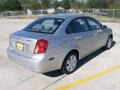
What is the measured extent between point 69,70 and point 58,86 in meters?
0.91

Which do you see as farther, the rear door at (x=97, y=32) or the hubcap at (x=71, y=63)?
the rear door at (x=97, y=32)

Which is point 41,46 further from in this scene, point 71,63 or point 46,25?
point 71,63

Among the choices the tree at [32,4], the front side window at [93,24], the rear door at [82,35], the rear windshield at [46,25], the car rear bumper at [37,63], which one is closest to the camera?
the car rear bumper at [37,63]

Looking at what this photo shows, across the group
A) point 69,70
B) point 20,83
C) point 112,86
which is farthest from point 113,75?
point 20,83

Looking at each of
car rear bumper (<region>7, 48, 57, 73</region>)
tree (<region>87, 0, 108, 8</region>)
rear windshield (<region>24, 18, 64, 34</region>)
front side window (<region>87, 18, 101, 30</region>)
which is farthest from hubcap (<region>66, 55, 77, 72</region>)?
tree (<region>87, 0, 108, 8</region>)

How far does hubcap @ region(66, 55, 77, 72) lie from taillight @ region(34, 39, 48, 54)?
104cm

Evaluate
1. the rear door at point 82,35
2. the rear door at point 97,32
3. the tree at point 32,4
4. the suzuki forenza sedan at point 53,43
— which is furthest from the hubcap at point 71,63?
the tree at point 32,4

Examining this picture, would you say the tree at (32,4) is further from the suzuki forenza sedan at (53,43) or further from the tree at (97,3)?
the suzuki forenza sedan at (53,43)

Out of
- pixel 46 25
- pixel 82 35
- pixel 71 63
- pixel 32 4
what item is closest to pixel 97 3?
pixel 32 4

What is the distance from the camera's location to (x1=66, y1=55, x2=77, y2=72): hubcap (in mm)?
5945

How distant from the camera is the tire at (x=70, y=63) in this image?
5806 mm

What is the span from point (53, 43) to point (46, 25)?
40.0 inches

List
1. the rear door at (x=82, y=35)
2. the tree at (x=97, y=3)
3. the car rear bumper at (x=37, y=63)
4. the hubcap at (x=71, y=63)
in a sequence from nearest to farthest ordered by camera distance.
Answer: the car rear bumper at (x=37, y=63) < the hubcap at (x=71, y=63) < the rear door at (x=82, y=35) < the tree at (x=97, y=3)

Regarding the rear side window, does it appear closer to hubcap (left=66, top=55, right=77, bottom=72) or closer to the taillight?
hubcap (left=66, top=55, right=77, bottom=72)
